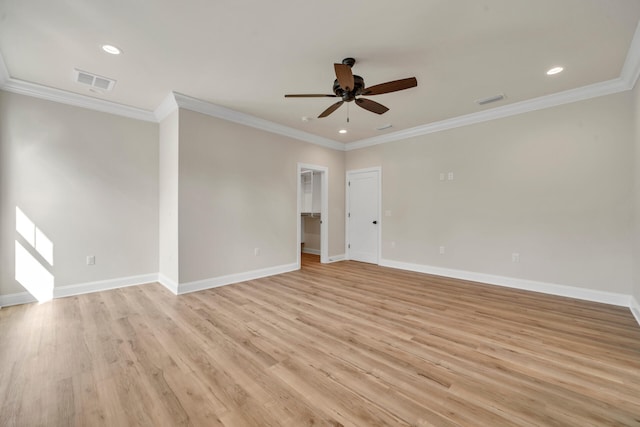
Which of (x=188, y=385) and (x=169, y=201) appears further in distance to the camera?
(x=169, y=201)

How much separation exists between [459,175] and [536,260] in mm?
1722

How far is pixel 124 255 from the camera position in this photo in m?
4.05

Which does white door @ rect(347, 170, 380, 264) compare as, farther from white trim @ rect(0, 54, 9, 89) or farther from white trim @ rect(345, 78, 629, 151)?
white trim @ rect(0, 54, 9, 89)

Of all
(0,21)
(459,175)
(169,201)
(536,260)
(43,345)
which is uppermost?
(0,21)

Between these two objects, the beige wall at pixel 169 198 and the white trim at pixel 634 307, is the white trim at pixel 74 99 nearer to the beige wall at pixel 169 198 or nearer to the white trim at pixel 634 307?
the beige wall at pixel 169 198

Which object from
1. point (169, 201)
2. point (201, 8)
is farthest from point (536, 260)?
point (169, 201)

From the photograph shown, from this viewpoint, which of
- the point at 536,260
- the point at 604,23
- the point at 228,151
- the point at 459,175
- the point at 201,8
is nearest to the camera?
the point at 201,8

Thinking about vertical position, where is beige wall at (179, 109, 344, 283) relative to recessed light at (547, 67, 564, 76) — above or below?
below

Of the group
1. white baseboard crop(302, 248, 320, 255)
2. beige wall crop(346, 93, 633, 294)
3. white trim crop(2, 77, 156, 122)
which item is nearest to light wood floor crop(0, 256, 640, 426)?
beige wall crop(346, 93, 633, 294)

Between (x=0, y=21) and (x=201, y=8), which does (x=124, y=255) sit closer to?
(x=0, y=21)

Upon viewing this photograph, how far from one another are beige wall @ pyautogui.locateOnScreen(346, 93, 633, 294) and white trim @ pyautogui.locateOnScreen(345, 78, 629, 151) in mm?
84

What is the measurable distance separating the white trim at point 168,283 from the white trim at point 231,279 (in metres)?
0.09

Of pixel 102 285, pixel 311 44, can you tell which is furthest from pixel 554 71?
pixel 102 285

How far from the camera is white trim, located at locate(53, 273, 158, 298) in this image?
11.8 ft
